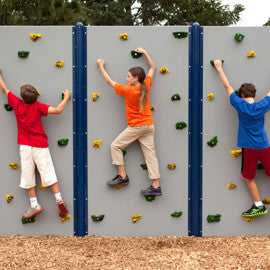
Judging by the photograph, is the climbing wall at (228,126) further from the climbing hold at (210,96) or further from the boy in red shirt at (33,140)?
the boy in red shirt at (33,140)

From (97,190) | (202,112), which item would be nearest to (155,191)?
(97,190)

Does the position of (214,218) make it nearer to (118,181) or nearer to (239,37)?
(118,181)

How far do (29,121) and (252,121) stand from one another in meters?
2.54

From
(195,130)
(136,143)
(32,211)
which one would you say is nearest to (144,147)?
(136,143)

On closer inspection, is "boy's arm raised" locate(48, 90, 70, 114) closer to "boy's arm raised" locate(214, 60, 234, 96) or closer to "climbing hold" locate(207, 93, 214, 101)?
"climbing hold" locate(207, 93, 214, 101)

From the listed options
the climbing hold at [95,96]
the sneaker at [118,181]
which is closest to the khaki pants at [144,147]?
the sneaker at [118,181]

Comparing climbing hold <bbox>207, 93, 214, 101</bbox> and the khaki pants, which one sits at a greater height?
climbing hold <bbox>207, 93, 214, 101</bbox>

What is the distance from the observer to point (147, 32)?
4.52 metres

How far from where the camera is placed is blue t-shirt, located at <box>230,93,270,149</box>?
14.2 feet

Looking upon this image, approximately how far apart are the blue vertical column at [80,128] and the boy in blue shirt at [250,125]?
157cm

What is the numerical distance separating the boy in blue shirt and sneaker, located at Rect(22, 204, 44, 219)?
244cm

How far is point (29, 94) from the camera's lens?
14.2ft

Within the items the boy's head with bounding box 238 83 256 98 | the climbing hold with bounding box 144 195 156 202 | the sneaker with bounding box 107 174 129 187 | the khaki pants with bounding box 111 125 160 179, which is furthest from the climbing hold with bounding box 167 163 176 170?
the boy's head with bounding box 238 83 256 98

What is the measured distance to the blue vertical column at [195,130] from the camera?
4.53m
